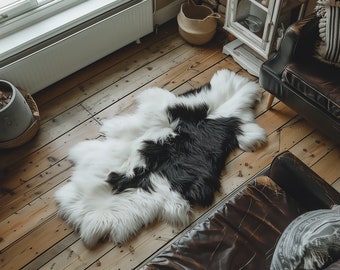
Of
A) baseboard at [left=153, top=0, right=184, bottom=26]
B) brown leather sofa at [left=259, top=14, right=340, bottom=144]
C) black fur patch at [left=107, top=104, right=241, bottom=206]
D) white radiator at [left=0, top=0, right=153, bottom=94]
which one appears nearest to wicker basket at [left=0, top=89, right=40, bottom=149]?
white radiator at [left=0, top=0, right=153, bottom=94]

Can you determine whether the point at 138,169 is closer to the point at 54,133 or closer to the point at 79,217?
the point at 79,217

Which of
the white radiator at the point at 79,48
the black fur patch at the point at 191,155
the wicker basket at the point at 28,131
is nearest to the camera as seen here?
the black fur patch at the point at 191,155

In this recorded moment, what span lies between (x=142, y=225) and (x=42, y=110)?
1012 millimetres

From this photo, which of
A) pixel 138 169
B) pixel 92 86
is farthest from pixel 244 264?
pixel 92 86

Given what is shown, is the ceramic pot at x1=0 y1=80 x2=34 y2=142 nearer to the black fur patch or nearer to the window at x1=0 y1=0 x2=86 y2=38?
the window at x1=0 y1=0 x2=86 y2=38

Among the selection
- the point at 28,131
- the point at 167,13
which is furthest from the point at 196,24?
the point at 28,131

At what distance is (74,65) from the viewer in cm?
251

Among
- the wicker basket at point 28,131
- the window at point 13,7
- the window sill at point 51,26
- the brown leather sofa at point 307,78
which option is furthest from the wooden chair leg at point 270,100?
the window at point 13,7

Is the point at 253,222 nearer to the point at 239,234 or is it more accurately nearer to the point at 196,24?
the point at 239,234

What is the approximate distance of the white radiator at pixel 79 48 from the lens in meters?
2.26

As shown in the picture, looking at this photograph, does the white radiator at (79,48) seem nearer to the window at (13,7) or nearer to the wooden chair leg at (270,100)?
the window at (13,7)

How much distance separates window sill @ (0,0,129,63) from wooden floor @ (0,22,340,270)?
1.16 feet

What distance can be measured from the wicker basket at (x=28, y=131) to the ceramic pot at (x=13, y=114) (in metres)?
0.02

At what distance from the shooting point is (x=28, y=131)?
86.0 inches
